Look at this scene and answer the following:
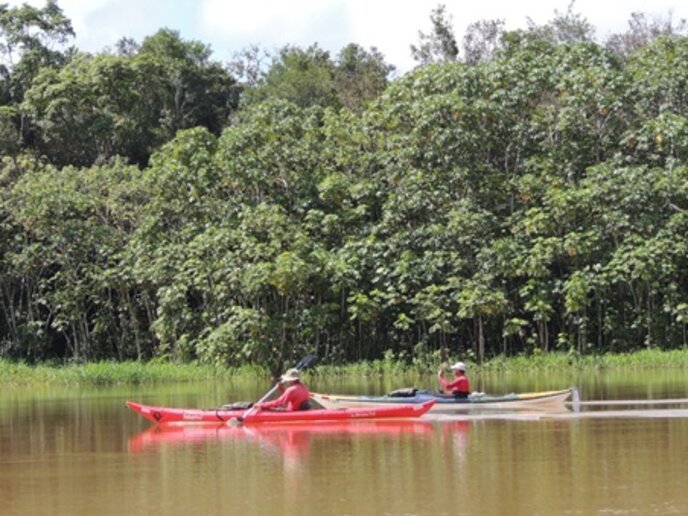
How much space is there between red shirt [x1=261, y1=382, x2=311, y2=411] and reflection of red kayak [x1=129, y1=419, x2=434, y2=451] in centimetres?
31

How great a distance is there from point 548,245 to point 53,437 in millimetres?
14972

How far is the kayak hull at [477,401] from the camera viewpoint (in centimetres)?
1828

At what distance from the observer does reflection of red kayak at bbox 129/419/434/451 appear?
55.5ft

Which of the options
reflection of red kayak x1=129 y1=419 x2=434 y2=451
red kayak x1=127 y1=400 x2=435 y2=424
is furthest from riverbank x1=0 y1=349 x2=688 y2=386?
reflection of red kayak x1=129 y1=419 x2=434 y2=451

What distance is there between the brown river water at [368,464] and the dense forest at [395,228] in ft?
27.1

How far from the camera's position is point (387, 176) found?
31.8 m

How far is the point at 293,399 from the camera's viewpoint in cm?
1819

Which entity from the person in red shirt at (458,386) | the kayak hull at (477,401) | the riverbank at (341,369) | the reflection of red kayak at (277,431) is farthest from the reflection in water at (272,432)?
the riverbank at (341,369)

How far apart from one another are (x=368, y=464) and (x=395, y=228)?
18.0 meters

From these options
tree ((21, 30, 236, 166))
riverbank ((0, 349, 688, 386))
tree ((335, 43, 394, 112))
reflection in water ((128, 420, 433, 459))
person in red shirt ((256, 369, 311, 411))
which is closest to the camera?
reflection in water ((128, 420, 433, 459))

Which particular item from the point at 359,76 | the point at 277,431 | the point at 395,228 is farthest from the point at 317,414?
the point at 359,76

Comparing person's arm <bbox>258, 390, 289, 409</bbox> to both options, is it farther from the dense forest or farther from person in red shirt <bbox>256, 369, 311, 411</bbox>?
the dense forest

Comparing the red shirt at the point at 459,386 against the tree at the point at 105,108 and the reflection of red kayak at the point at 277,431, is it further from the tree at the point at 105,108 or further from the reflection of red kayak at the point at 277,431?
the tree at the point at 105,108

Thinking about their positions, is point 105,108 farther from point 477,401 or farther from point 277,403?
point 477,401
